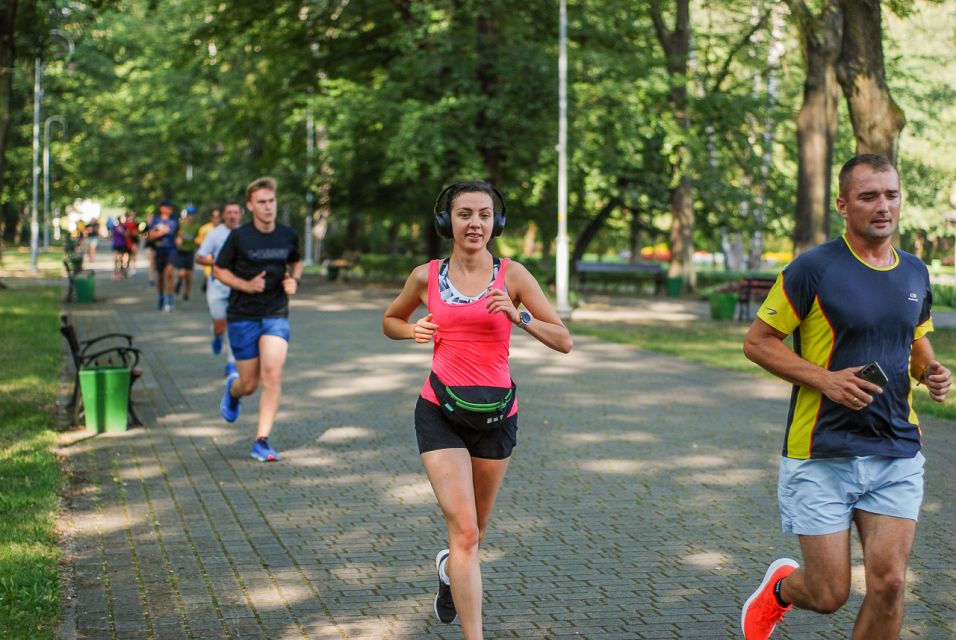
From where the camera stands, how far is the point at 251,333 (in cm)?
995

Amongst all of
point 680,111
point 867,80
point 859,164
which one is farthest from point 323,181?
point 859,164

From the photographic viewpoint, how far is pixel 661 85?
29141mm

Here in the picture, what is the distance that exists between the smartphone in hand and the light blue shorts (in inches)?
11.2

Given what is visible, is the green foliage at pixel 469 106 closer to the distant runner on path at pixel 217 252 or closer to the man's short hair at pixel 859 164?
the distant runner on path at pixel 217 252

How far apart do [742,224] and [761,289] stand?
12.3 m

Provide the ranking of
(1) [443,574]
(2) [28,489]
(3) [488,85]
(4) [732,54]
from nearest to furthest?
(1) [443,574] < (2) [28,489] < (3) [488,85] < (4) [732,54]

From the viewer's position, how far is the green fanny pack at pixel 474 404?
204 inches

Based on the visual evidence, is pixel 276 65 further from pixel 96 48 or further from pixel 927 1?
pixel 96 48

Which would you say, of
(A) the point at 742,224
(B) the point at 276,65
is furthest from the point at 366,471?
(A) the point at 742,224

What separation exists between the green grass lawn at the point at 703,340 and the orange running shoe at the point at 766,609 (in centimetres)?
920

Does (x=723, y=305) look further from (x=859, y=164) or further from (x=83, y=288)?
(x=859, y=164)

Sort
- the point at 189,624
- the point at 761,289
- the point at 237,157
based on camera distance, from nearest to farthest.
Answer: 1. the point at 189,624
2. the point at 761,289
3. the point at 237,157

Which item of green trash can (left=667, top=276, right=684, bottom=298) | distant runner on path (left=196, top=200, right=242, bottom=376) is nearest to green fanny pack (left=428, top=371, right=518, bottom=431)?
distant runner on path (left=196, top=200, right=242, bottom=376)

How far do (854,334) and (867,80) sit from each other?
14.2m
